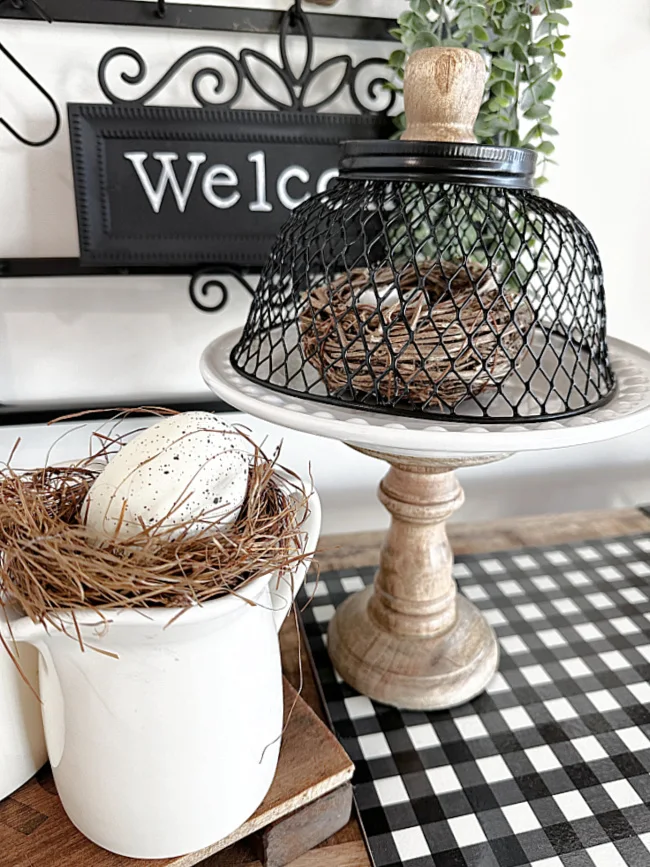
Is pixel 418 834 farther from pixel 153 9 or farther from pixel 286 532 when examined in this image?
pixel 153 9

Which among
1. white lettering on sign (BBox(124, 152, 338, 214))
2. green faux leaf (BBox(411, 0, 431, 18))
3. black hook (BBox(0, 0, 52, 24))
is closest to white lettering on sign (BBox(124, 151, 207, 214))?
white lettering on sign (BBox(124, 152, 338, 214))

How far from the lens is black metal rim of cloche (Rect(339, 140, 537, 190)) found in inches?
17.2

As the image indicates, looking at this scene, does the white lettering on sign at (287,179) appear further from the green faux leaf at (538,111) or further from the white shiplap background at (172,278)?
the green faux leaf at (538,111)

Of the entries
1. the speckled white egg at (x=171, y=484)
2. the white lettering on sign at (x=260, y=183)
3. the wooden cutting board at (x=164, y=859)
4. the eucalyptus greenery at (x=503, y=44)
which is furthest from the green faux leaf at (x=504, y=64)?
the wooden cutting board at (x=164, y=859)

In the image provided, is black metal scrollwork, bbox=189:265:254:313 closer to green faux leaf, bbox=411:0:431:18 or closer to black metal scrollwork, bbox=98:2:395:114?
black metal scrollwork, bbox=98:2:395:114

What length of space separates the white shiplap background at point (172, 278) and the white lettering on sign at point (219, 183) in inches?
3.3

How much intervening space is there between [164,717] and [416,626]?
304 mm

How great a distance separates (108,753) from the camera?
1.24 feet

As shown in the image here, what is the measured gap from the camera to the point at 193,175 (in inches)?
26.7

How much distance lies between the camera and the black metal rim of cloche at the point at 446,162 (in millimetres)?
437

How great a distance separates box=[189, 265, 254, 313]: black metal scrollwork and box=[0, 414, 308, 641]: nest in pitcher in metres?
0.37

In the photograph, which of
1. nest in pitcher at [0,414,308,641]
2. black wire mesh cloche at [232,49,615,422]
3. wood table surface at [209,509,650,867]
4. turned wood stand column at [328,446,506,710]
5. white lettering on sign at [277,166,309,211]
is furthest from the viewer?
wood table surface at [209,509,650,867]

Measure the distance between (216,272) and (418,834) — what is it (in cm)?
55

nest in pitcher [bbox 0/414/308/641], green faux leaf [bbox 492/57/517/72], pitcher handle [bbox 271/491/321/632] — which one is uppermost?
green faux leaf [bbox 492/57/517/72]
